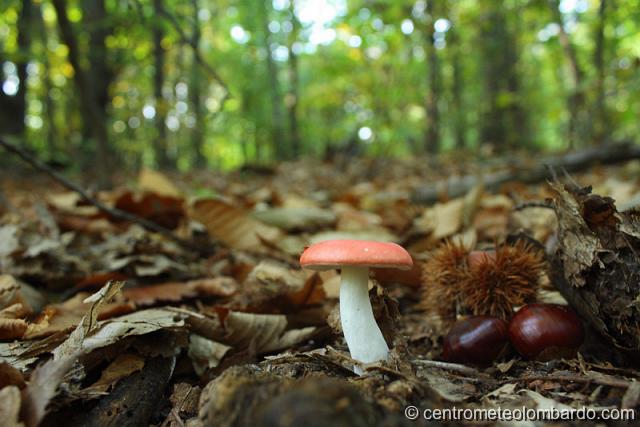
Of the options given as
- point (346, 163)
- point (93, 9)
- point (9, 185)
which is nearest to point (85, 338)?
point (9, 185)

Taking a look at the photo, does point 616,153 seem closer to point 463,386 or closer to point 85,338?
point 463,386

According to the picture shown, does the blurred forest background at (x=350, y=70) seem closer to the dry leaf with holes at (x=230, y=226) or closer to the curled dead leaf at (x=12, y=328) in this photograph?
the dry leaf with holes at (x=230, y=226)

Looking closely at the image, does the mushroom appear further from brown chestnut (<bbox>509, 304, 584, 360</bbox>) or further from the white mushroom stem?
brown chestnut (<bbox>509, 304, 584, 360</bbox>)

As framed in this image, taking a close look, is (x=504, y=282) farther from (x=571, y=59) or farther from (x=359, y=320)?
(x=571, y=59)

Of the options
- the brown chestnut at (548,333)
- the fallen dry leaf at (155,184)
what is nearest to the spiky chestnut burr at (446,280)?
the brown chestnut at (548,333)

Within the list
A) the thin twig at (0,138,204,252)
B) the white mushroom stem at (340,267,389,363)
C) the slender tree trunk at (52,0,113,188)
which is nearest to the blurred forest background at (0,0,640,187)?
the slender tree trunk at (52,0,113,188)

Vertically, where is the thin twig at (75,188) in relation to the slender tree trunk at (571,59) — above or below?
below

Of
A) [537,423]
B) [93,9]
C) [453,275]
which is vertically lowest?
[537,423]
